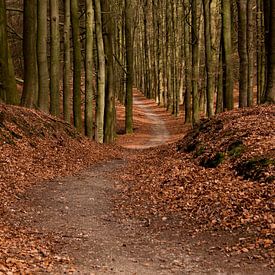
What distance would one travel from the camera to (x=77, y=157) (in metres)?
16.5

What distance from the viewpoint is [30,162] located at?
43.1 feet

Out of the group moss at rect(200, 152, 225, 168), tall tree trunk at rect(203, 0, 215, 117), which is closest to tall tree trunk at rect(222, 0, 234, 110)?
tall tree trunk at rect(203, 0, 215, 117)

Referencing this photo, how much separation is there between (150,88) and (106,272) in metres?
60.6

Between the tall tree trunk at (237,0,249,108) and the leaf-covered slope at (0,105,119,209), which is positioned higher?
the tall tree trunk at (237,0,249,108)

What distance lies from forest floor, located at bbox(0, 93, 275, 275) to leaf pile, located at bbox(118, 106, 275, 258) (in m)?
0.03

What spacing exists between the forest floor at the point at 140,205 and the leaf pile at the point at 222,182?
31 millimetres

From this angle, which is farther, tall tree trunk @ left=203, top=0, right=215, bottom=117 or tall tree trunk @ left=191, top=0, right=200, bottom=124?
tall tree trunk @ left=191, top=0, right=200, bottom=124

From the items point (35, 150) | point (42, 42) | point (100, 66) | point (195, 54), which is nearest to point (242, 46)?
point (100, 66)

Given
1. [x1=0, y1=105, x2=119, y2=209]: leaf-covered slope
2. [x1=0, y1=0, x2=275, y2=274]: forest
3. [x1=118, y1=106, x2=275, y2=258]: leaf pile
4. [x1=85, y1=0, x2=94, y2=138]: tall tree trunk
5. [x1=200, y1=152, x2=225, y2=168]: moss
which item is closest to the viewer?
[x1=0, y1=0, x2=275, y2=274]: forest

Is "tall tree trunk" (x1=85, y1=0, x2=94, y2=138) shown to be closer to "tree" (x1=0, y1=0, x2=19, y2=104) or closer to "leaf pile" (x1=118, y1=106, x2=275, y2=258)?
"tree" (x1=0, y1=0, x2=19, y2=104)

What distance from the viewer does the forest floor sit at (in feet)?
21.6

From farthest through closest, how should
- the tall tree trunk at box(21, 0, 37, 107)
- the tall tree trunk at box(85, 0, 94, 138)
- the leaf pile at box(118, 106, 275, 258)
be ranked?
1. the tall tree trunk at box(85, 0, 94, 138)
2. the tall tree trunk at box(21, 0, 37, 107)
3. the leaf pile at box(118, 106, 275, 258)

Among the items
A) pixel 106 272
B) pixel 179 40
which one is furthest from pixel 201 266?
pixel 179 40

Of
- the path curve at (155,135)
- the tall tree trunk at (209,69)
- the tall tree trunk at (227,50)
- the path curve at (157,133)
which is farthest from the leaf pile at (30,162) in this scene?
the path curve at (157,133)
